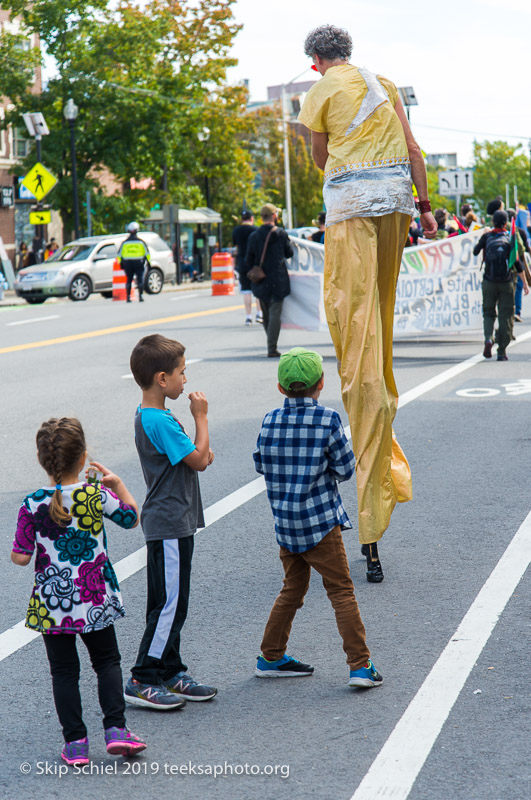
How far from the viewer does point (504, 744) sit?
348 cm

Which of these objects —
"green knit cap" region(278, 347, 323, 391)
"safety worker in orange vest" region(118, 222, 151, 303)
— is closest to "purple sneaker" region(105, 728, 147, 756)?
"green knit cap" region(278, 347, 323, 391)

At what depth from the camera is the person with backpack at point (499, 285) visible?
13.5 m

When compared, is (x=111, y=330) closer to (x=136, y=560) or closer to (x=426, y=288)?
(x=426, y=288)

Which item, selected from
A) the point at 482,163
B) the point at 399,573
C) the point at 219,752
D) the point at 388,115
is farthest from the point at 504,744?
the point at 482,163

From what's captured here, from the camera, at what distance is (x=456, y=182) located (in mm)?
33438

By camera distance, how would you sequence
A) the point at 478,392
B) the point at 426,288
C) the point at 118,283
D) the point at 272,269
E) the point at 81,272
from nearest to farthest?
the point at 478,392 < the point at 272,269 < the point at 426,288 < the point at 118,283 < the point at 81,272

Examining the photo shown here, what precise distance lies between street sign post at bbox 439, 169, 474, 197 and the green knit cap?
29.9m

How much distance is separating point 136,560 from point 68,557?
2.33 metres

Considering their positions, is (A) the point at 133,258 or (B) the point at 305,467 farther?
(A) the point at 133,258

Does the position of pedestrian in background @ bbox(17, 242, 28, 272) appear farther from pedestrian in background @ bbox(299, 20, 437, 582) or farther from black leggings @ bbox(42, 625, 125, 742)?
black leggings @ bbox(42, 625, 125, 742)

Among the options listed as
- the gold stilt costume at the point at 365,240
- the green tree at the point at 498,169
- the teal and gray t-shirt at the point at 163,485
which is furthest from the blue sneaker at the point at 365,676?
the green tree at the point at 498,169

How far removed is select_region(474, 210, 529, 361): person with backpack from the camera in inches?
531

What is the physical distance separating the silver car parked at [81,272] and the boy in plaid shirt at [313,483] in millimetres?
28107

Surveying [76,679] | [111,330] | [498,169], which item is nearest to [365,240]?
[76,679]
